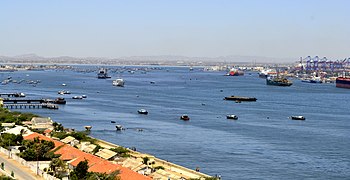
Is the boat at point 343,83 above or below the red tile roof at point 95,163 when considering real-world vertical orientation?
below

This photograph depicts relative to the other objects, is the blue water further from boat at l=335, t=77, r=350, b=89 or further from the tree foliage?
boat at l=335, t=77, r=350, b=89

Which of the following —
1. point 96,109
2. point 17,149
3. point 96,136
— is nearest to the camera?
point 17,149

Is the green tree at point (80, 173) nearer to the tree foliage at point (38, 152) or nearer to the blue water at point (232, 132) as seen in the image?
the tree foliage at point (38, 152)

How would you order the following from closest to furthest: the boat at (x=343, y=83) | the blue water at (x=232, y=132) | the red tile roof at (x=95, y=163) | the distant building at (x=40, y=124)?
the red tile roof at (x=95, y=163)
the blue water at (x=232, y=132)
the distant building at (x=40, y=124)
the boat at (x=343, y=83)

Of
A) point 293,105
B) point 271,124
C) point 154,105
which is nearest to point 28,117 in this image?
point 271,124

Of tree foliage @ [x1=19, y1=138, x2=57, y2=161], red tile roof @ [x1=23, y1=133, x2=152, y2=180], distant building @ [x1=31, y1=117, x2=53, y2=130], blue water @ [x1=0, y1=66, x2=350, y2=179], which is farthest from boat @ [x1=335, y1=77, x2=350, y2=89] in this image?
tree foliage @ [x1=19, y1=138, x2=57, y2=161]

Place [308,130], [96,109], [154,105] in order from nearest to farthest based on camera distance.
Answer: [308,130], [96,109], [154,105]

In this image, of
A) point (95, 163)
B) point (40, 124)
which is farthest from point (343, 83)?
point (95, 163)

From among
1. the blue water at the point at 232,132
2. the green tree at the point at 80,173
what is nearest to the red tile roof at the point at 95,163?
the green tree at the point at 80,173

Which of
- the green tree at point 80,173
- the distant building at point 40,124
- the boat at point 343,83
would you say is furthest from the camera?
the boat at point 343,83

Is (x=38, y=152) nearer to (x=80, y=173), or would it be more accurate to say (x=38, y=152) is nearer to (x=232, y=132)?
(x=80, y=173)

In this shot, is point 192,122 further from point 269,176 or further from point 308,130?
point 269,176
